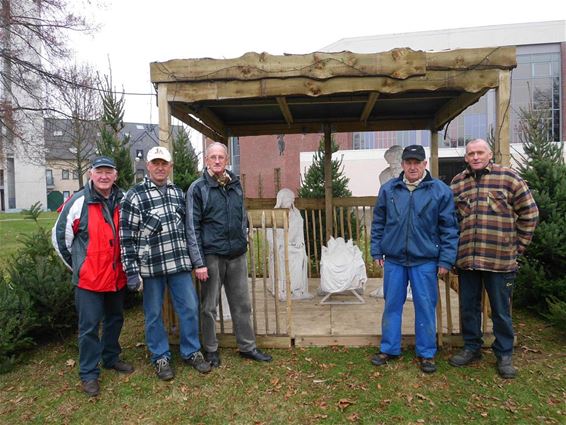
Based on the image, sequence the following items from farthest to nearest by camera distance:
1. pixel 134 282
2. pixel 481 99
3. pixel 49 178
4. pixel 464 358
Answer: pixel 49 178 < pixel 481 99 < pixel 464 358 < pixel 134 282

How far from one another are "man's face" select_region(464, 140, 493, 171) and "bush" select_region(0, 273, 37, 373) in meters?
4.52

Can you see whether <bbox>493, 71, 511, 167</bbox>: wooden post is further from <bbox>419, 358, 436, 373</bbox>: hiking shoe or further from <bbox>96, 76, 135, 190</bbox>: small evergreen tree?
<bbox>96, 76, 135, 190</bbox>: small evergreen tree

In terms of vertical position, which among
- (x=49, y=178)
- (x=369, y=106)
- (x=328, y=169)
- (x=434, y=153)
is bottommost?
(x=328, y=169)

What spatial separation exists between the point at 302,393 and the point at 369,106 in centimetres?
355

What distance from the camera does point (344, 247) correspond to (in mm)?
5578

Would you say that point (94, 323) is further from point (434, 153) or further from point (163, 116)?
point (434, 153)

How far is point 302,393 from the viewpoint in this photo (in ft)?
11.5

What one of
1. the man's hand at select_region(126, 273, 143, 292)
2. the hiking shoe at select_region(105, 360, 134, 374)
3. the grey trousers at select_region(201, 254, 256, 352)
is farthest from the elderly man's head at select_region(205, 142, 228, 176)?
the hiking shoe at select_region(105, 360, 134, 374)

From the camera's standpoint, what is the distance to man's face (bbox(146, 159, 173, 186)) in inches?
139

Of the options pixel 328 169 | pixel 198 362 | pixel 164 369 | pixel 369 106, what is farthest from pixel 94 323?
pixel 328 169

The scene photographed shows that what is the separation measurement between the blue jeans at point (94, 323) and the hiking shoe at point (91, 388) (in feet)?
0.10

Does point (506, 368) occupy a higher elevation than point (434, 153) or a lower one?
lower

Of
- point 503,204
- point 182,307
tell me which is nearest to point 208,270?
point 182,307

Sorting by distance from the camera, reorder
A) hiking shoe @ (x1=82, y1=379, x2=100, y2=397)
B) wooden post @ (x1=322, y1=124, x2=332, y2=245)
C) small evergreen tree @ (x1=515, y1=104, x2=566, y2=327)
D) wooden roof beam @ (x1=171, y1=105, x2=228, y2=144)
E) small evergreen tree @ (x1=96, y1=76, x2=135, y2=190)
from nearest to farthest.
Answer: hiking shoe @ (x1=82, y1=379, x2=100, y2=397) → wooden roof beam @ (x1=171, y1=105, x2=228, y2=144) → small evergreen tree @ (x1=515, y1=104, x2=566, y2=327) → wooden post @ (x1=322, y1=124, x2=332, y2=245) → small evergreen tree @ (x1=96, y1=76, x2=135, y2=190)
